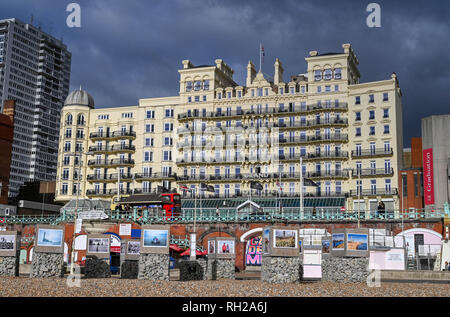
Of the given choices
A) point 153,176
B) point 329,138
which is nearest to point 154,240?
point 329,138

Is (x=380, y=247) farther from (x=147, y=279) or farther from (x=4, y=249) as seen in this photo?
(x=4, y=249)

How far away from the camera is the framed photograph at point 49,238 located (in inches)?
1419

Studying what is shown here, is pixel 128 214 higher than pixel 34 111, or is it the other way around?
pixel 34 111

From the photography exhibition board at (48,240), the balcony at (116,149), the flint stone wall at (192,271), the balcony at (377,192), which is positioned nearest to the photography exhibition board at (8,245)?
the photography exhibition board at (48,240)

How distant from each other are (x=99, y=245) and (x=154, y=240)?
21.9 feet

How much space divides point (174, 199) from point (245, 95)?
25741 millimetres

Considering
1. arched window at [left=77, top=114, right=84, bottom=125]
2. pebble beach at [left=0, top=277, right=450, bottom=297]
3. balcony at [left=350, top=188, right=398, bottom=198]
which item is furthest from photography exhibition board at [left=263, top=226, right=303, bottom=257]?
arched window at [left=77, top=114, right=84, bottom=125]

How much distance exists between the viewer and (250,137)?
279 ft

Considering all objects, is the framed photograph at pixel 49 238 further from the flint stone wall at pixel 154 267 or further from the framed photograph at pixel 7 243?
the flint stone wall at pixel 154 267

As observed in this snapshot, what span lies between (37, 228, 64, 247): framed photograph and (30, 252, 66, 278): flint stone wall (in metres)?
0.65

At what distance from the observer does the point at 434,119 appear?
2874 inches

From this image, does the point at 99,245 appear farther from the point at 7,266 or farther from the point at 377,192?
the point at 377,192

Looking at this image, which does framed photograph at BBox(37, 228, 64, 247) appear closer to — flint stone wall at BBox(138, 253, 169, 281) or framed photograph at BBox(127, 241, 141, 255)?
framed photograph at BBox(127, 241, 141, 255)
